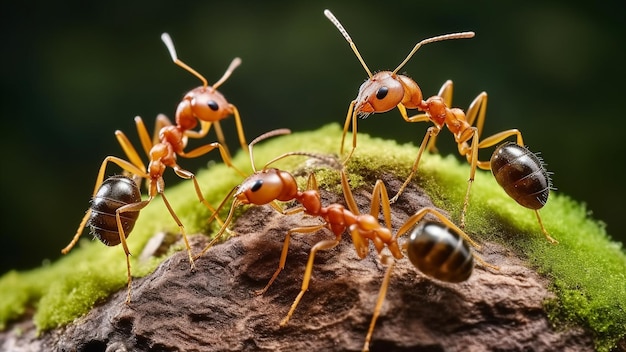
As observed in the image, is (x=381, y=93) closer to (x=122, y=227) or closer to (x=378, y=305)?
(x=378, y=305)

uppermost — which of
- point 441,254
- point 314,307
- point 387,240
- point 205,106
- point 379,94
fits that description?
point 379,94

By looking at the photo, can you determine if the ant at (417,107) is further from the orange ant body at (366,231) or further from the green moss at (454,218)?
the orange ant body at (366,231)

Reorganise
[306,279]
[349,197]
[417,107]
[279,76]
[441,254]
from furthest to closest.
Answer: [279,76], [417,107], [349,197], [306,279], [441,254]

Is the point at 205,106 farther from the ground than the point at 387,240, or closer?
farther from the ground

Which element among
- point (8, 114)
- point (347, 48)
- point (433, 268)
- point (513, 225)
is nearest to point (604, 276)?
point (513, 225)

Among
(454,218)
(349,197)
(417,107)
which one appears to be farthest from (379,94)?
(454,218)

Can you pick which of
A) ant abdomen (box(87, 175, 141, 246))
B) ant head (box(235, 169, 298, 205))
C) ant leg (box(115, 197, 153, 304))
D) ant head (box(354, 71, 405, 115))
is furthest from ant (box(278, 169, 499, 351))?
ant abdomen (box(87, 175, 141, 246))

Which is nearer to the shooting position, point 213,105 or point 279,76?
point 213,105
